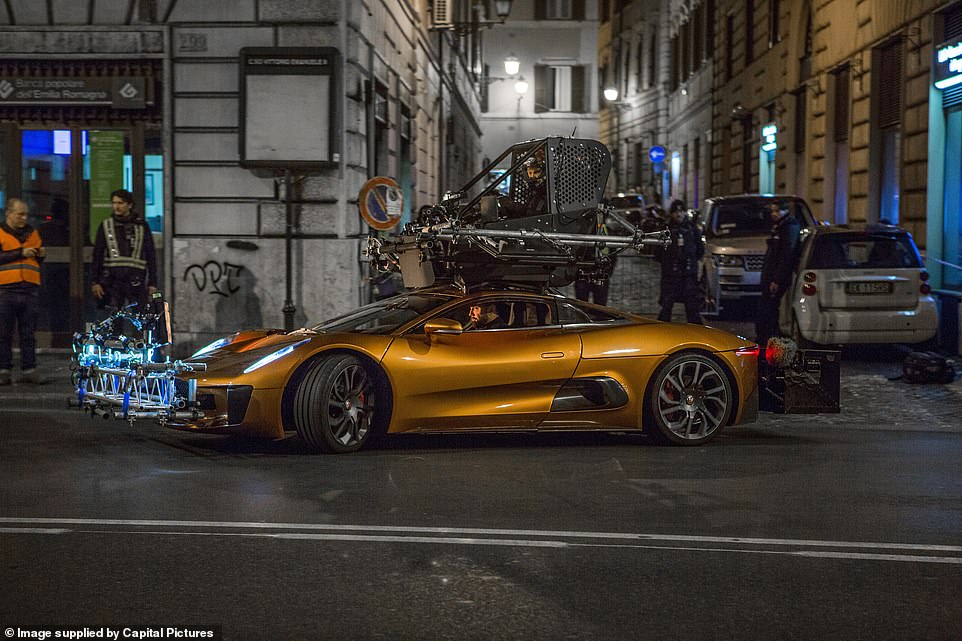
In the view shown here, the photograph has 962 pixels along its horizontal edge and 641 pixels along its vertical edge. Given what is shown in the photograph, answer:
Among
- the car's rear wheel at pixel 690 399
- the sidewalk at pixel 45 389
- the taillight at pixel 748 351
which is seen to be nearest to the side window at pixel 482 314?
the car's rear wheel at pixel 690 399

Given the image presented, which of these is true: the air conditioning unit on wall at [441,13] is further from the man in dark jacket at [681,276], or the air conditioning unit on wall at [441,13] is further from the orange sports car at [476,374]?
the orange sports car at [476,374]

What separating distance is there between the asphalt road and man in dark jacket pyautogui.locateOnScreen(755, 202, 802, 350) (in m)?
5.68

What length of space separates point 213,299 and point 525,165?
6.15 metres

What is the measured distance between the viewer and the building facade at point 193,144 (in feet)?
52.0

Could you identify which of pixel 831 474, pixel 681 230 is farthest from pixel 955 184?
pixel 831 474

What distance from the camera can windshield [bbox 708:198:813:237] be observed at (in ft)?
70.9

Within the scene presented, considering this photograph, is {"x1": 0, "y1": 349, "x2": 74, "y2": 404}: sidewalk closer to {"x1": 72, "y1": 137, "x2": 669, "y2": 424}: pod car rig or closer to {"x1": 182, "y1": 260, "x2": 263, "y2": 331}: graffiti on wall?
{"x1": 72, "y1": 137, "x2": 669, "y2": 424}: pod car rig

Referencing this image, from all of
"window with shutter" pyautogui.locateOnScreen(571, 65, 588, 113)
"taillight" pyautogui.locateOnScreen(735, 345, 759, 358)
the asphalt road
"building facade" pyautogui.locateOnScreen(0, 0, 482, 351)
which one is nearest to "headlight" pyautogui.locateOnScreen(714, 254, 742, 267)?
"building facade" pyautogui.locateOnScreen(0, 0, 482, 351)

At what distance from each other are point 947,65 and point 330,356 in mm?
12254

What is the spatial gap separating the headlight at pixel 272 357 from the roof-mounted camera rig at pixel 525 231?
1881 millimetres

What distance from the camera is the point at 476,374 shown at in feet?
29.0

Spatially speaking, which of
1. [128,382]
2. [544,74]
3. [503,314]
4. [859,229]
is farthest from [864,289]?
[544,74]

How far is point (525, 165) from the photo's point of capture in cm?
1123

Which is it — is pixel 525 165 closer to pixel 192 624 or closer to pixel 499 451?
pixel 499 451
